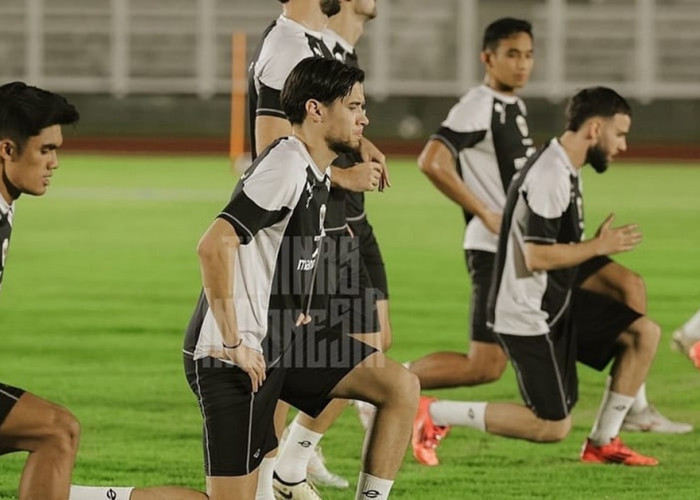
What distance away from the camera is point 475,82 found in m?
35.3

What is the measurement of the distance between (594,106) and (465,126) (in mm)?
1242

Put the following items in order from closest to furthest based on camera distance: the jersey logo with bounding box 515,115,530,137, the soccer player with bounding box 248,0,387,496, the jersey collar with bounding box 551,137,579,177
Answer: the soccer player with bounding box 248,0,387,496 < the jersey collar with bounding box 551,137,579,177 < the jersey logo with bounding box 515,115,530,137

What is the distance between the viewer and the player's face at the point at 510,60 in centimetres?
834

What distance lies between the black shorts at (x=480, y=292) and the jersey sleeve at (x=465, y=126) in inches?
21.7

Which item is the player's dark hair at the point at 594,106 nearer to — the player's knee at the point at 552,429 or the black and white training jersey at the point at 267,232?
the player's knee at the point at 552,429

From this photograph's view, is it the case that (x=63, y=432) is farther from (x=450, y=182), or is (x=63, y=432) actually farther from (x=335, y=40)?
(x=450, y=182)

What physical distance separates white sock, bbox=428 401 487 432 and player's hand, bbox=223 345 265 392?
2392 millimetres

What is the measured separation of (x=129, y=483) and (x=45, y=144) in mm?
2269

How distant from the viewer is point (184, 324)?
464 inches

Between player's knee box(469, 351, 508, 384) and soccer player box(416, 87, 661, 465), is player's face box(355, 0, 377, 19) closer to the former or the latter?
soccer player box(416, 87, 661, 465)

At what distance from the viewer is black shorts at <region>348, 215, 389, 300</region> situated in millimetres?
7109

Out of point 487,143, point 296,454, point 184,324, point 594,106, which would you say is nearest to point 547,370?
point 594,106

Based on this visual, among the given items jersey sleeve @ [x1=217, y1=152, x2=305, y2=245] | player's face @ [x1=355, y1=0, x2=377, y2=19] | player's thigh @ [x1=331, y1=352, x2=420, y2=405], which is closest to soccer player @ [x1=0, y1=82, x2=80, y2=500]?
jersey sleeve @ [x1=217, y1=152, x2=305, y2=245]

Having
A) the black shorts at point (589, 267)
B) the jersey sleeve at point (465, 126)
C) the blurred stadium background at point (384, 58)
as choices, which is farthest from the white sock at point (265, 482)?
the blurred stadium background at point (384, 58)
